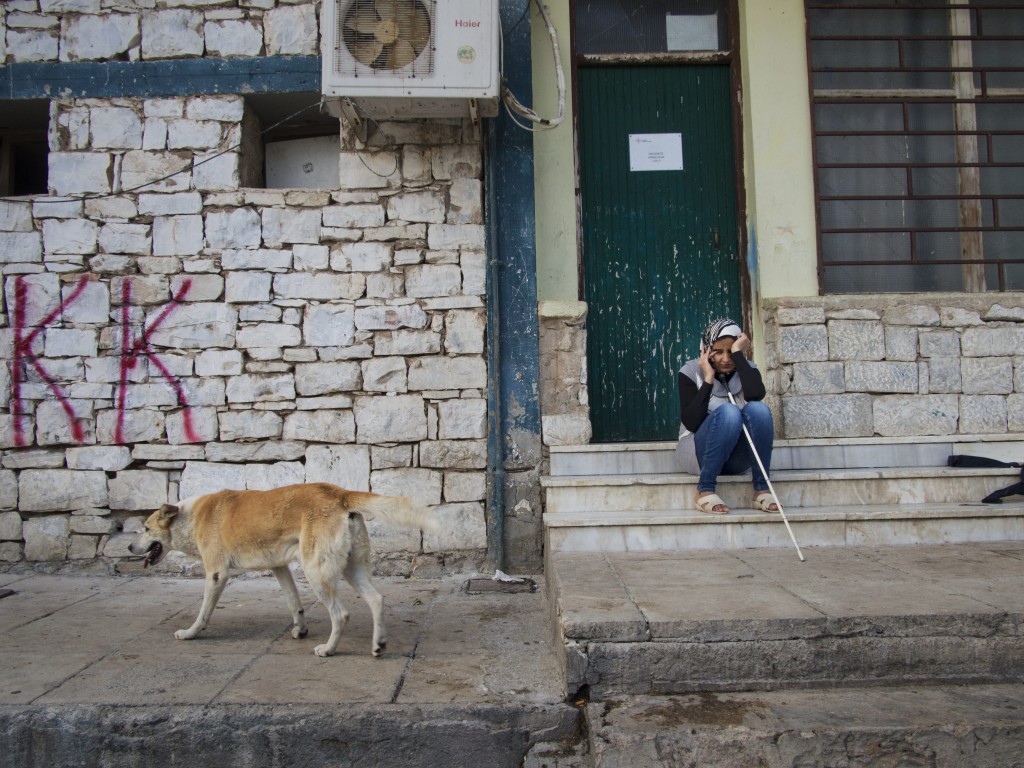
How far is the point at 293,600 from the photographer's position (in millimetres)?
3875

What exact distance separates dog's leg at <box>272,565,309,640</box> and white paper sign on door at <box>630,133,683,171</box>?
412 cm

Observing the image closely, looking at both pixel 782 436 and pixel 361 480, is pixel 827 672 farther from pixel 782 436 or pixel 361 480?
pixel 361 480

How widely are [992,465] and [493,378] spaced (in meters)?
3.40

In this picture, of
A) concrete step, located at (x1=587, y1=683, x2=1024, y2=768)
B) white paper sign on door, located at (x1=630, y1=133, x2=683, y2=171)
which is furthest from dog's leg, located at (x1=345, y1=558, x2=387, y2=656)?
white paper sign on door, located at (x1=630, y1=133, x2=683, y2=171)

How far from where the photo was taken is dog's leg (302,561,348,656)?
3.50m

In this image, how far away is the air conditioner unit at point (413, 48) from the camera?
16.1ft

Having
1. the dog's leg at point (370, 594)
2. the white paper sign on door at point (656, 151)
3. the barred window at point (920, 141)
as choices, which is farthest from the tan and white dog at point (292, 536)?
the barred window at point (920, 141)

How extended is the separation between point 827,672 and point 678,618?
0.63 m

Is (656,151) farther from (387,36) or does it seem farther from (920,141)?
→ (387,36)

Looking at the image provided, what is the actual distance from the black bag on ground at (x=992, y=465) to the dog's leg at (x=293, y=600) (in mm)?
4185

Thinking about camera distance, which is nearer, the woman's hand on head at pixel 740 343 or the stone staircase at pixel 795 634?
the stone staircase at pixel 795 634

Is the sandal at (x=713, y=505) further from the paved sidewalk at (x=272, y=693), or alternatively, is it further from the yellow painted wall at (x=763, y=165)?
the yellow painted wall at (x=763, y=165)

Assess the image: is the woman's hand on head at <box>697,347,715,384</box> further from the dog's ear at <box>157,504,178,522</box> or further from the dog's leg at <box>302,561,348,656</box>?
the dog's ear at <box>157,504,178,522</box>

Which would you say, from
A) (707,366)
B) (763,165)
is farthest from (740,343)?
(763,165)
